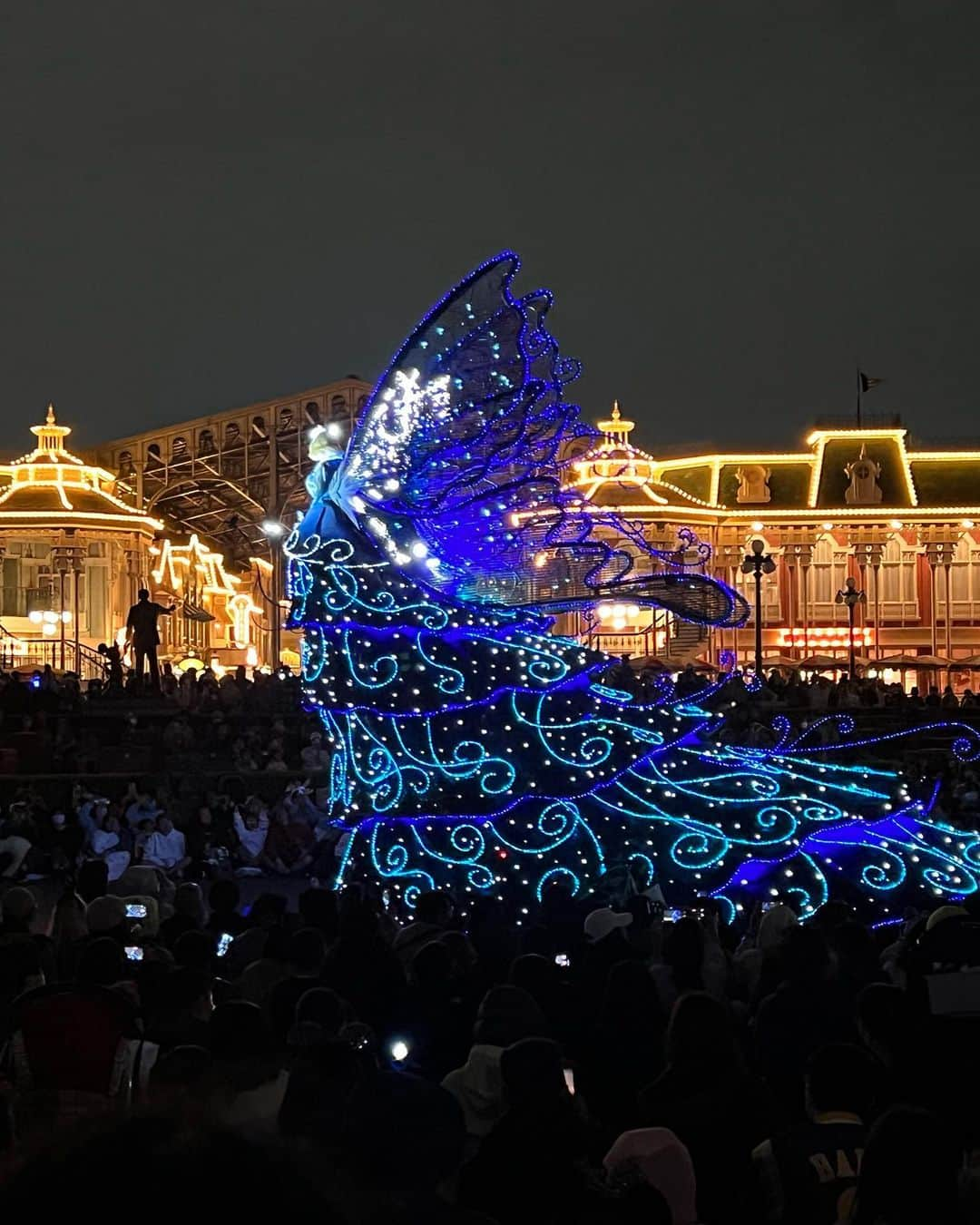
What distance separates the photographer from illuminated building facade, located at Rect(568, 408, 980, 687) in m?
56.8

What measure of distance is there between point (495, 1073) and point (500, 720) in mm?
9109

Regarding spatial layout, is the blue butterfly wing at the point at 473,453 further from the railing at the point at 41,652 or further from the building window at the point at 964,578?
the building window at the point at 964,578

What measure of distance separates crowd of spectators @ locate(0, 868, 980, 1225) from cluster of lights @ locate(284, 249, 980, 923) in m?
4.74

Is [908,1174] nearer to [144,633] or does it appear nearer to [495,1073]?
[495,1073]

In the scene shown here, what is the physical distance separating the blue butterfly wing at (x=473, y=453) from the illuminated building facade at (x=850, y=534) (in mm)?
39787

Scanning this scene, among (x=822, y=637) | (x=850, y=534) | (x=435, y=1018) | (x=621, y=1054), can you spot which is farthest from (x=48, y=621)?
(x=621, y=1054)

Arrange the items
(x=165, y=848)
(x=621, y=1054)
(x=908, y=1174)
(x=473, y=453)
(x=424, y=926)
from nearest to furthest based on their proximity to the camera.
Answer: (x=908, y=1174), (x=621, y=1054), (x=424, y=926), (x=473, y=453), (x=165, y=848)

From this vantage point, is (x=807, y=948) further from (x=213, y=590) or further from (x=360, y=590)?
(x=213, y=590)

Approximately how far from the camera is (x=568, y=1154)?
5.19 m

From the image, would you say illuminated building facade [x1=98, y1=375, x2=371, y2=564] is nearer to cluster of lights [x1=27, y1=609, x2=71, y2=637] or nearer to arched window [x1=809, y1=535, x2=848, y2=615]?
cluster of lights [x1=27, y1=609, x2=71, y2=637]

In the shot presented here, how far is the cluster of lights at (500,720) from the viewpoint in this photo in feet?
50.3

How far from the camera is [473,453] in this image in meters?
16.2

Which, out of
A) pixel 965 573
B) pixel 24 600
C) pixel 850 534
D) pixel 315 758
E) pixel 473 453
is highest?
pixel 850 534

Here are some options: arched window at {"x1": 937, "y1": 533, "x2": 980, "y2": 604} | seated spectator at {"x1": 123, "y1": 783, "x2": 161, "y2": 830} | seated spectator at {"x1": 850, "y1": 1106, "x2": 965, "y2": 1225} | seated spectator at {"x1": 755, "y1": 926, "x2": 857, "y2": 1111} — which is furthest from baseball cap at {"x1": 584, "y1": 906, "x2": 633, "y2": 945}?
arched window at {"x1": 937, "y1": 533, "x2": 980, "y2": 604}
